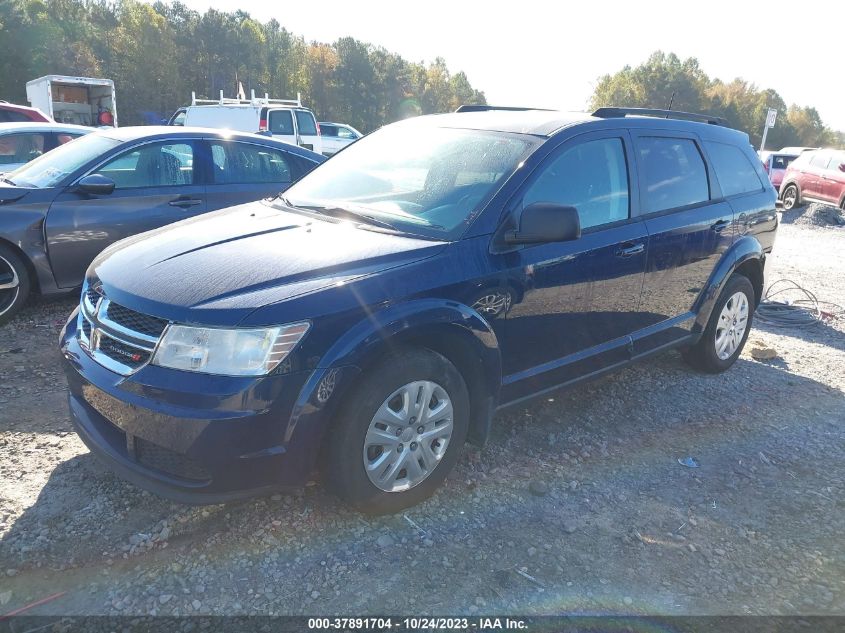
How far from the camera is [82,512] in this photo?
2861 millimetres

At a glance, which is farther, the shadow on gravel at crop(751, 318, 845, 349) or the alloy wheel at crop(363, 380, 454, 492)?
the shadow on gravel at crop(751, 318, 845, 349)

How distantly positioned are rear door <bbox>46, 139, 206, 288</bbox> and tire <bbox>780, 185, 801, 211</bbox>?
16550mm

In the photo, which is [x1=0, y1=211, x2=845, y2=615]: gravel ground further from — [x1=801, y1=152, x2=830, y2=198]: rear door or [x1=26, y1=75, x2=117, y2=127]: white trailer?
[x1=26, y1=75, x2=117, y2=127]: white trailer

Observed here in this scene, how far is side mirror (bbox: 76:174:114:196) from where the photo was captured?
516 cm

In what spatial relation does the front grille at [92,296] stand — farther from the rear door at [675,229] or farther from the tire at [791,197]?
the tire at [791,197]

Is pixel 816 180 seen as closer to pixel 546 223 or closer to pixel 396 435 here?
pixel 546 223

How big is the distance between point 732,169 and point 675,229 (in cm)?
118

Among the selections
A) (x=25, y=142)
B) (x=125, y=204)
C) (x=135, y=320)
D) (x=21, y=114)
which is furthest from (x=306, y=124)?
(x=135, y=320)

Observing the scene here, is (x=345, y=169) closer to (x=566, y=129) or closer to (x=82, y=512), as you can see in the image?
(x=566, y=129)

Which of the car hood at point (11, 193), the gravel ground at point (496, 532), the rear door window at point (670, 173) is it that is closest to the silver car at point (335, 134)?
the car hood at point (11, 193)

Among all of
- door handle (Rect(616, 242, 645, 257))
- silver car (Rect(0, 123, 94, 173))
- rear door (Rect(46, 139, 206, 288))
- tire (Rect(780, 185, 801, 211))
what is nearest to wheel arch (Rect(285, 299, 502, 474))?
door handle (Rect(616, 242, 645, 257))

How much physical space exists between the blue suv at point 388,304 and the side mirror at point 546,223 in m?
0.01

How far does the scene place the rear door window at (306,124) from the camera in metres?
16.8

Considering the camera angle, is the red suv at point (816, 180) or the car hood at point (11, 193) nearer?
the car hood at point (11, 193)
